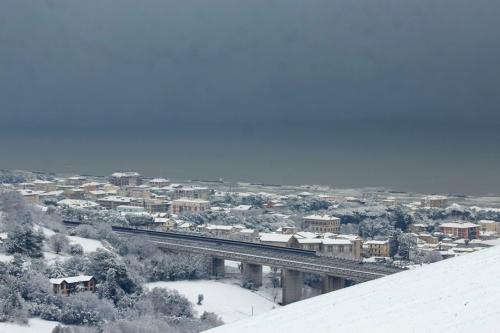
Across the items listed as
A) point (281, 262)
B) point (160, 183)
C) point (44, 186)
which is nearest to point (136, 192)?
point (160, 183)

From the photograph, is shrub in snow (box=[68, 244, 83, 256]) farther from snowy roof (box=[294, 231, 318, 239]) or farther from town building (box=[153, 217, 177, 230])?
town building (box=[153, 217, 177, 230])

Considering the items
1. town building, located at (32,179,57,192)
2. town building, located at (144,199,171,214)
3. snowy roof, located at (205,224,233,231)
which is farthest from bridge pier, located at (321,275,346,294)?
town building, located at (32,179,57,192)

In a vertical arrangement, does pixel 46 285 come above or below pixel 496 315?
below

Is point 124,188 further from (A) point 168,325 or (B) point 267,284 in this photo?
(A) point 168,325

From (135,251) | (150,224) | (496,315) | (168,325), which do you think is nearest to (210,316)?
(168,325)

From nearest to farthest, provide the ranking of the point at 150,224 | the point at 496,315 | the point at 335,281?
1. the point at 496,315
2. the point at 335,281
3. the point at 150,224

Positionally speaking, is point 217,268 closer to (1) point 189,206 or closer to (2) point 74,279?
(2) point 74,279

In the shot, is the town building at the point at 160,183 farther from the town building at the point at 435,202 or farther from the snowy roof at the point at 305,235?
the snowy roof at the point at 305,235
